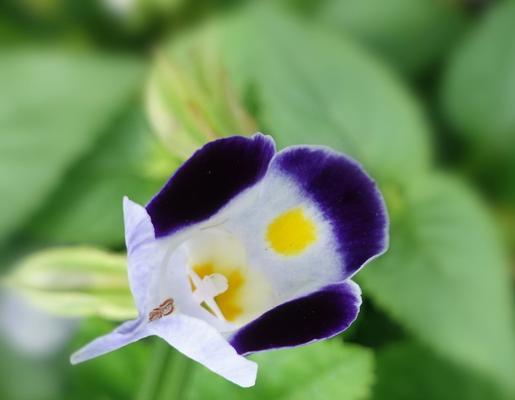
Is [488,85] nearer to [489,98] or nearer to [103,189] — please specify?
[489,98]

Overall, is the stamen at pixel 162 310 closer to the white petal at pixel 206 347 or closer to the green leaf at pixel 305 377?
the white petal at pixel 206 347

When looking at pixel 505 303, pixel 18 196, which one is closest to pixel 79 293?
pixel 18 196

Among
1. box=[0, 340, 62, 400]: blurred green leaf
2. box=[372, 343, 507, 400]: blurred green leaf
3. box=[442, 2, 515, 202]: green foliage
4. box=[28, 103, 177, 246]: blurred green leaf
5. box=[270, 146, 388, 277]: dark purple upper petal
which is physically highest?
box=[270, 146, 388, 277]: dark purple upper petal

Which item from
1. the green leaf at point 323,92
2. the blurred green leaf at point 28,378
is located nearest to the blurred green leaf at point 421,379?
the green leaf at point 323,92

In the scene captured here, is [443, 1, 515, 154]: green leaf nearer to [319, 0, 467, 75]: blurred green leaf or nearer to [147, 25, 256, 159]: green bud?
[319, 0, 467, 75]: blurred green leaf

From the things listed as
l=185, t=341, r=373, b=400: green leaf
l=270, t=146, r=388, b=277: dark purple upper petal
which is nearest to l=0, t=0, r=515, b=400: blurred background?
l=185, t=341, r=373, b=400: green leaf

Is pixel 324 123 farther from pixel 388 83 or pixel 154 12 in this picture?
pixel 154 12

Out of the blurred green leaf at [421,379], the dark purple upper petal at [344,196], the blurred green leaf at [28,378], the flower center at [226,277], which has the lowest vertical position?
the blurred green leaf at [28,378]
